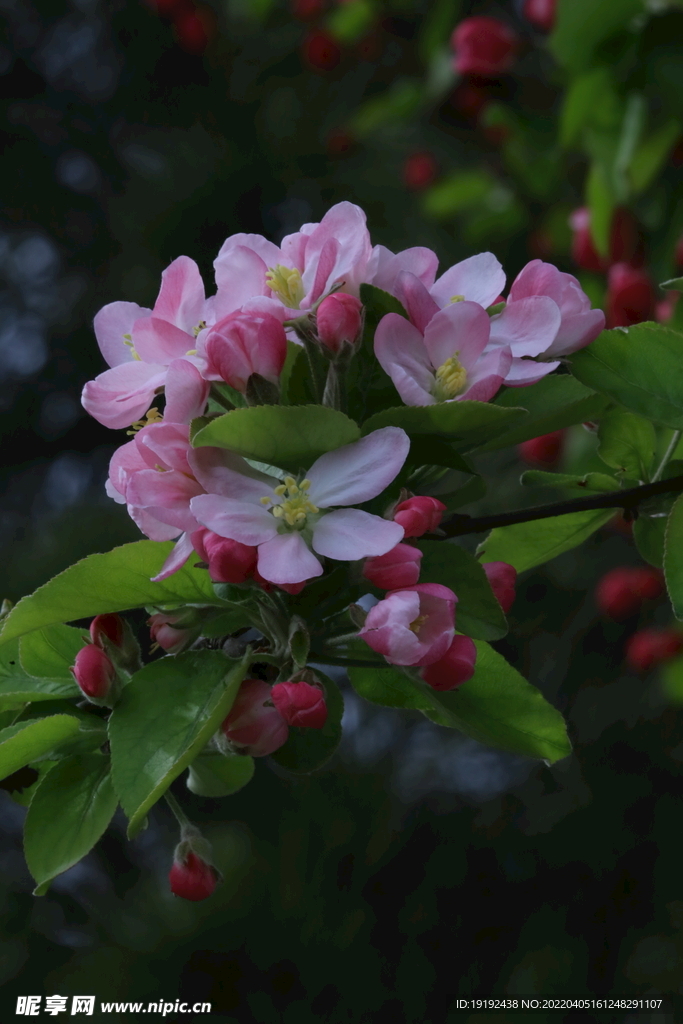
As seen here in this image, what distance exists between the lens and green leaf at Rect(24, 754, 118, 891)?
62 cm

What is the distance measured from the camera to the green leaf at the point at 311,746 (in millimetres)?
657

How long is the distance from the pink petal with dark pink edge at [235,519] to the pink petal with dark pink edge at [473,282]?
20 cm

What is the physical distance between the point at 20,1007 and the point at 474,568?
1068 mm

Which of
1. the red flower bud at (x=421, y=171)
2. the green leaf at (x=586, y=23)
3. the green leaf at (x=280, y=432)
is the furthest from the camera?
the red flower bud at (x=421, y=171)

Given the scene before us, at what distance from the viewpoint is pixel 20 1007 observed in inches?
50.0

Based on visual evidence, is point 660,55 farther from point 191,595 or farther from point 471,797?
point 471,797

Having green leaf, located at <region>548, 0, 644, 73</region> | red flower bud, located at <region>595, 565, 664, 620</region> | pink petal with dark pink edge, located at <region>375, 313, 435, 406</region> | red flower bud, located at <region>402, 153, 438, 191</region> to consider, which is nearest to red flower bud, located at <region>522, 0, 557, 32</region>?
red flower bud, located at <region>402, 153, 438, 191</region>

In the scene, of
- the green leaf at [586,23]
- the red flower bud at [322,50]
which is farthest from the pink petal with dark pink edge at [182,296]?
the red flower bud at [322,50]

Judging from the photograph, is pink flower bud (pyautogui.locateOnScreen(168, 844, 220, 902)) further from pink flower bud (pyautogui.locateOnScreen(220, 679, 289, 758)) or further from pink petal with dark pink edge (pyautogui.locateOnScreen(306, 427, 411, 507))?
pink petal with dark pink edge (pyautogui.locateOnScreen(306, 427, 411, 507))

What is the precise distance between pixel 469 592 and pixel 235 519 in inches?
5.9

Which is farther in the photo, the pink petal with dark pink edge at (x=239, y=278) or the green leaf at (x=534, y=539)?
the green leaf at (x=534, y=539)

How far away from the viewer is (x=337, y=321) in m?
0.55

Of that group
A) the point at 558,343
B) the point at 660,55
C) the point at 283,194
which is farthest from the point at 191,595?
the point at 283,194

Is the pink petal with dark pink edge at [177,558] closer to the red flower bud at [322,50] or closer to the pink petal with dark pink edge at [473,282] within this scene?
the pink petal with dark pink edge at [473,282]
